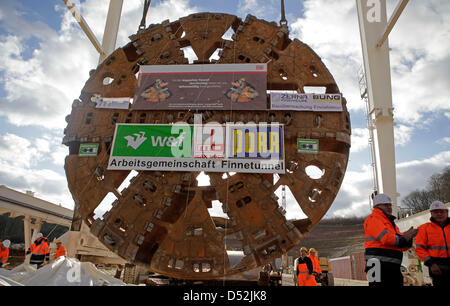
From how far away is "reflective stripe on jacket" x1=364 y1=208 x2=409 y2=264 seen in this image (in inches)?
125

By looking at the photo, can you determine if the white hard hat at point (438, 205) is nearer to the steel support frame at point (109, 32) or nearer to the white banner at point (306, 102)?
the white banner at point (306, 102)

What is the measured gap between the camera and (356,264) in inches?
677

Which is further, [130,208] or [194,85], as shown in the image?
[194,85]

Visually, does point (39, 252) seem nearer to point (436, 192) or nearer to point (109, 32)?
point (109, 32)

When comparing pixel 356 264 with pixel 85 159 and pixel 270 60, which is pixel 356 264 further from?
pixel 85 159

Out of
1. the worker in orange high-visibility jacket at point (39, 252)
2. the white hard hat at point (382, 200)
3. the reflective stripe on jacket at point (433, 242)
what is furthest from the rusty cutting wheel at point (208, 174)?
the worker in orange high-visibility jacket at point (39, 252)

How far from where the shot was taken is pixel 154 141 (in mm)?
6383

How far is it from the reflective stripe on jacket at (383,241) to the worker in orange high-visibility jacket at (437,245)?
79 centimetres

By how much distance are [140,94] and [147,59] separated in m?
0.99

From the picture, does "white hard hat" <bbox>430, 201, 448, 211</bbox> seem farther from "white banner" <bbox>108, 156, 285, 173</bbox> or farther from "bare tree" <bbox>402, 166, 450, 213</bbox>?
"bare tree" <bbox>402, 166, 450, 213</bbox>

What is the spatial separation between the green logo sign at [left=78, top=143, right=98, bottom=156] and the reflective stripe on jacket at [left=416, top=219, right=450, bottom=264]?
6.29 m

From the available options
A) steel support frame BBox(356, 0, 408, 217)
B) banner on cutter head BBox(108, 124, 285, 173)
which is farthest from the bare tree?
banner on cutter head BBox(108, 124, 285, 173)
